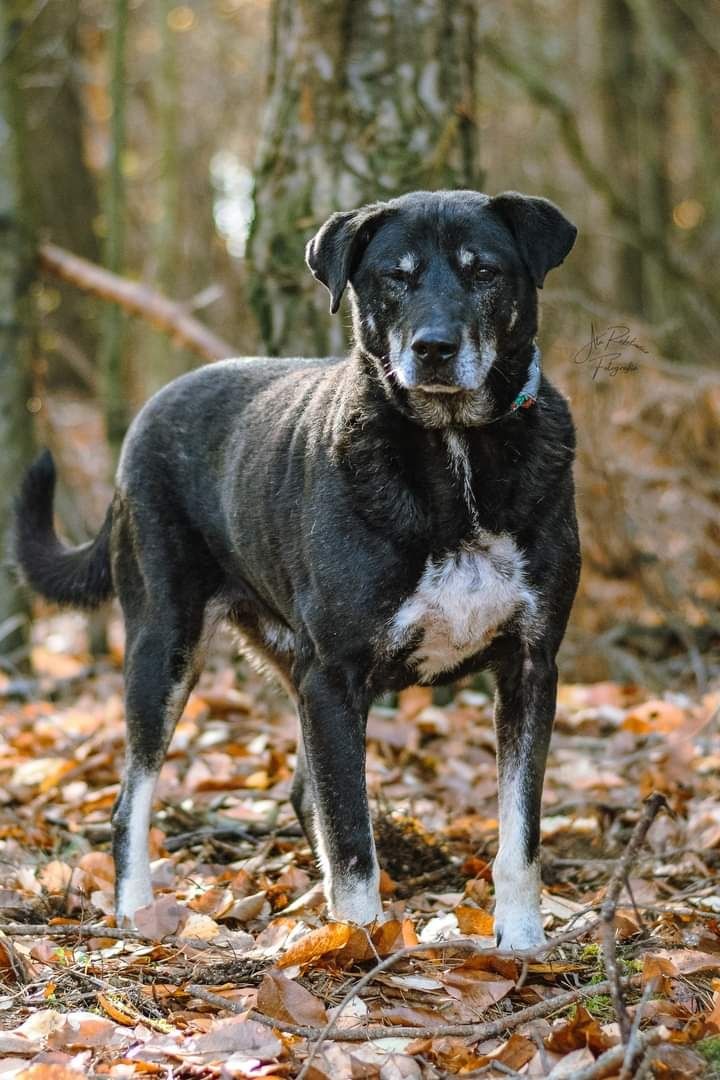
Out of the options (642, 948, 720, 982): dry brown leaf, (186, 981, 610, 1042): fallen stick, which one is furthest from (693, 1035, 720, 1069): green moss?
(642, 948, 720, 982): dry brown leaf

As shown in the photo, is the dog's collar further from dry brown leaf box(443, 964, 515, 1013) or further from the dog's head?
dry brown leaf box(443, 964, 515, 1013)

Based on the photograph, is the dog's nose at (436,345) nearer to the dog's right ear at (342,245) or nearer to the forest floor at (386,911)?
the dog's right ear at (342,245)

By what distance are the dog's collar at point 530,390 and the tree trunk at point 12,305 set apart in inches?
168

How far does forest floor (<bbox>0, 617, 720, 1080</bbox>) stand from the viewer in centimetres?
287

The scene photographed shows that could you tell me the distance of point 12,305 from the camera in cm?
735

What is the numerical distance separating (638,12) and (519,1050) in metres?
12.5

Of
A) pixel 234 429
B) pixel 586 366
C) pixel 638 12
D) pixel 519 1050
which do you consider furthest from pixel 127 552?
pixel 638 12

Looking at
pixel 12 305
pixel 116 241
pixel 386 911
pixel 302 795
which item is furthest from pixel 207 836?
pixel 116 241

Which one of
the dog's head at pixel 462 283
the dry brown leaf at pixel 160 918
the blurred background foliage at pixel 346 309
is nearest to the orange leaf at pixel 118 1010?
the dry brown leaf at pixel 160 918

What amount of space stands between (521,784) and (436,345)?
1297 millimetres

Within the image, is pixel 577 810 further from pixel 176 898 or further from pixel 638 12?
pixel 638 12

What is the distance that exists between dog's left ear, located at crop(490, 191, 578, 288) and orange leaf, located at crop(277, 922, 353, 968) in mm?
1918

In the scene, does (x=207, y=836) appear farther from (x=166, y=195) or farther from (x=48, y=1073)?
(x=166, y=195)

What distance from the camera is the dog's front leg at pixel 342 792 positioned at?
3623mm
